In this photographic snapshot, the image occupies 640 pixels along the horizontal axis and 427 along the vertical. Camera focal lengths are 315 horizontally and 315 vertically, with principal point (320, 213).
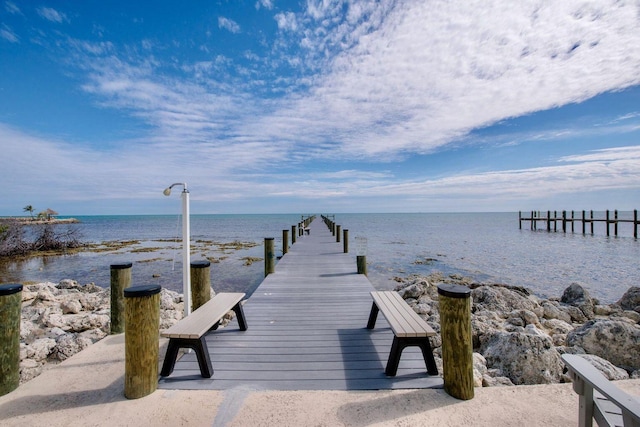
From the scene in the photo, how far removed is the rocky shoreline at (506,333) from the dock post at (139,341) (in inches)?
82.2

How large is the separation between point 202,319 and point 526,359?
423 centimetres

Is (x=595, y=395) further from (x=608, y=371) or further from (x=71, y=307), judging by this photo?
(x=71, y=307)

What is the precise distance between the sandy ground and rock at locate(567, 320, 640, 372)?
2395 millimetres

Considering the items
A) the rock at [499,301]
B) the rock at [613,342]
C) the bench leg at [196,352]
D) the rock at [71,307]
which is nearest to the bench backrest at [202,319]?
the bench leg at [196,352]

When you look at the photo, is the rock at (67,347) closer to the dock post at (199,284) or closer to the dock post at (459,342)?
the dock post at (199,284)

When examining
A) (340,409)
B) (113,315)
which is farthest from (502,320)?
(113,315)

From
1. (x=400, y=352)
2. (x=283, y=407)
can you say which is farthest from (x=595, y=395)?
(x=283, y=407)

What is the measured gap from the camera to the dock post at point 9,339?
2.88m

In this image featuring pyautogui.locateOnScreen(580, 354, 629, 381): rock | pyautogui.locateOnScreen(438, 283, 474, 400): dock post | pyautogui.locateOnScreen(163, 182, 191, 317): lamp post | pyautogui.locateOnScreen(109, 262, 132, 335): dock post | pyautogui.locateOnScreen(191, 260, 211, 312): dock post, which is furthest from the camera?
pyautogui.locateOnScreen(191, 260, 211, 312): dock post

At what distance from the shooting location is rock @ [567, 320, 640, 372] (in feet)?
15.7

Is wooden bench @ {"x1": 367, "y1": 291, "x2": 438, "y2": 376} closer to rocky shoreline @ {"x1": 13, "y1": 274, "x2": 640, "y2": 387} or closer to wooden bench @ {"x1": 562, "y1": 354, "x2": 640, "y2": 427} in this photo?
rocky shoreline @ {"x1": 13, "y1": 274, "x2": 640, "y2": 387}

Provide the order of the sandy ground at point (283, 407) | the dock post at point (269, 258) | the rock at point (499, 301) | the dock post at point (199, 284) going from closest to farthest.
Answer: the sandy ground at point (283, 407)
the dock post at point (199, 284)
the rock at point (499, 301)
the dock post at point (269, 258)

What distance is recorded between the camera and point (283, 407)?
2684 mm

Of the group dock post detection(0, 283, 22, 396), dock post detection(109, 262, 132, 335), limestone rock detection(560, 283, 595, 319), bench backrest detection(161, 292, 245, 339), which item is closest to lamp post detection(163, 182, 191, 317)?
bench backrest detection(161, 292, 245, 339)
